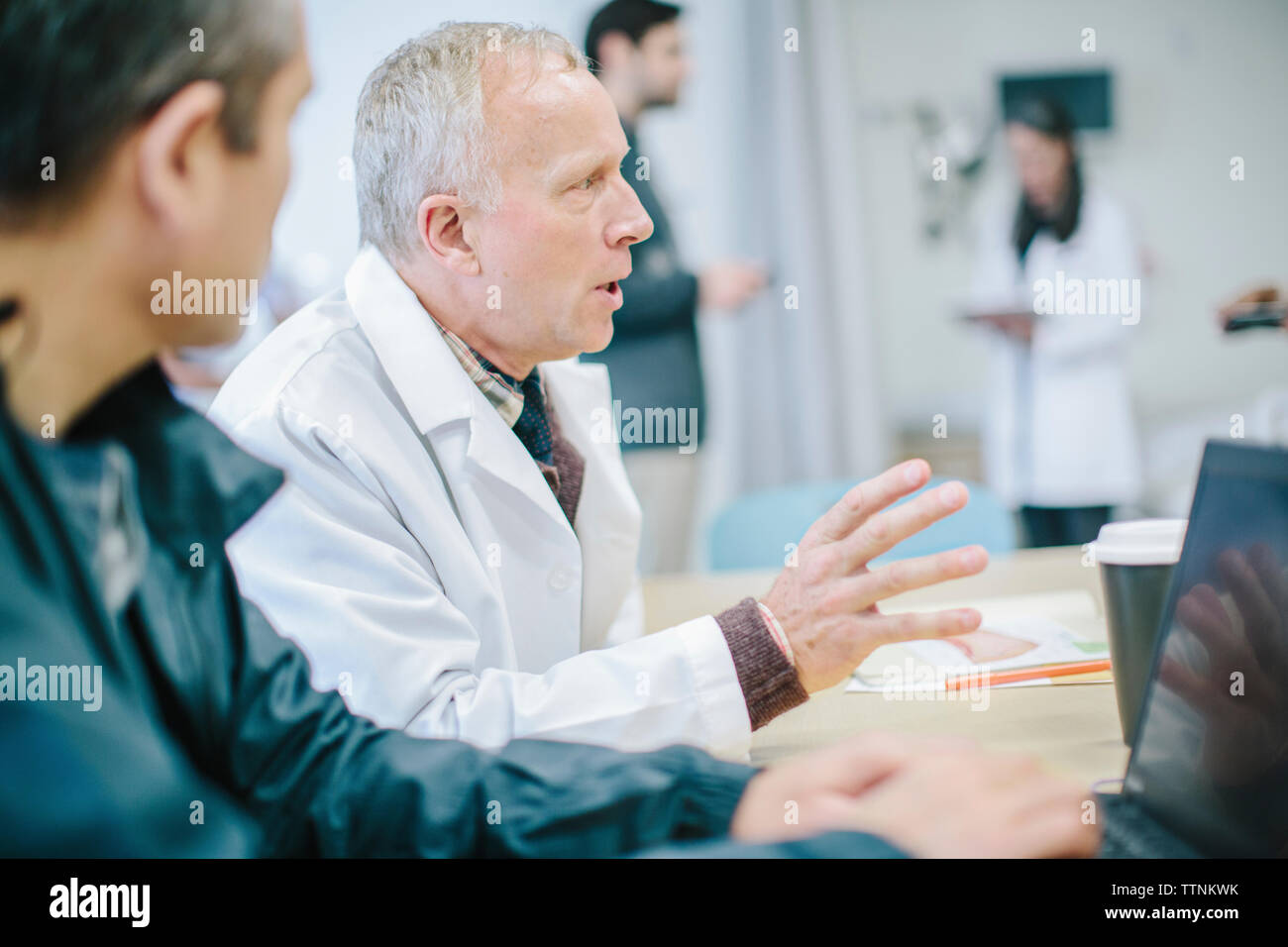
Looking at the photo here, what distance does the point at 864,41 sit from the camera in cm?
321

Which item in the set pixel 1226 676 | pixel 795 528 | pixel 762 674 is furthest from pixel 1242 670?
pixel 795 528

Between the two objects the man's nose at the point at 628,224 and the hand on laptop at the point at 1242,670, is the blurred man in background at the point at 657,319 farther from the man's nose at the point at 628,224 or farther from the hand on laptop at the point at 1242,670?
the hand on laptop at the point at 1242,670

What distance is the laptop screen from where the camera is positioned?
1.80ft

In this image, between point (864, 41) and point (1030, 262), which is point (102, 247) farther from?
point (864, 41)

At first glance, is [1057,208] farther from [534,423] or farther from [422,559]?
[422,559]

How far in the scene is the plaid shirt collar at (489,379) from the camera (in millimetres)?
877

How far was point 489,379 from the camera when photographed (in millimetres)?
899

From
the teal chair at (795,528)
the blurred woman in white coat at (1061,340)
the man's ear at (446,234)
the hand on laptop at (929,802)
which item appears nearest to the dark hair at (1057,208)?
the blurred woman in white coat at (1061,340)

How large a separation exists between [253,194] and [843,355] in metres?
2.51

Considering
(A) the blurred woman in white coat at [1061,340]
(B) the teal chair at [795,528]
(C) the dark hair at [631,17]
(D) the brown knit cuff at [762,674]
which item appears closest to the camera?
(D) the brown knit cuff at [762,674]

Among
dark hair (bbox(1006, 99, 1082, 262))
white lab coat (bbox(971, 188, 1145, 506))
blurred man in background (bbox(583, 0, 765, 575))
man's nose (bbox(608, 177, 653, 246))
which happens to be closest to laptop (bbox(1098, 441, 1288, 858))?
Result: man's nose (bbox(608, 177, 653, 246))

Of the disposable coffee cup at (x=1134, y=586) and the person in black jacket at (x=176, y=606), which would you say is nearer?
the person in black jacket at (x=176, y=606)

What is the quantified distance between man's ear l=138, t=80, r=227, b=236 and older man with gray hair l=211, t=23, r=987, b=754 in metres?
0.22
